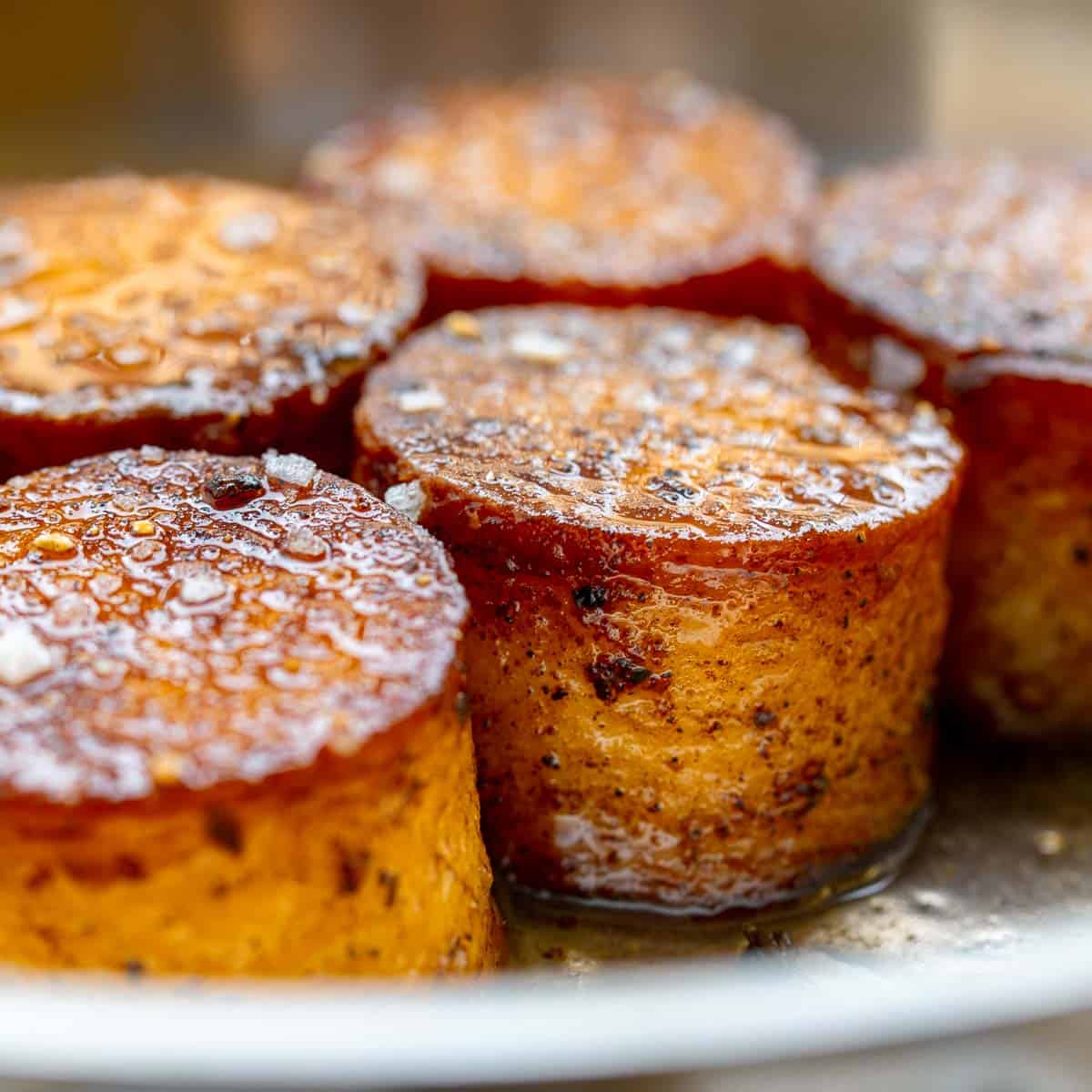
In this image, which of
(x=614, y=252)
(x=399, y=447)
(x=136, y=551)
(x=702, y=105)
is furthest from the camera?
(x=702, y=105)

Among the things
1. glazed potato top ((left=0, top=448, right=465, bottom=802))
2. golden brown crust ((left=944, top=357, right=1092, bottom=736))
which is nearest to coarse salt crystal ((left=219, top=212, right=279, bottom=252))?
→ glazed potato top ((left=0, top=448, right=465, bottom=802))

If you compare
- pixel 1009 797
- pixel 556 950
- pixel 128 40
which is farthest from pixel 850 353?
pixel 128 40

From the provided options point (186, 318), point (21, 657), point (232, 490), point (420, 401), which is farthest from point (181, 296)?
point (21, 657)

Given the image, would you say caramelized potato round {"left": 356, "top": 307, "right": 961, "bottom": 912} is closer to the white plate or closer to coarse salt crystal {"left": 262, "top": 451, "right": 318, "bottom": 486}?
coarse salt crystal {"left": 262, "top": 451, "right": 318, "bottom": 486}

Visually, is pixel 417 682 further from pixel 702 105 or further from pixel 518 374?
pixel 702 105

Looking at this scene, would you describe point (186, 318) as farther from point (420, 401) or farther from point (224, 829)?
point (224, 829)

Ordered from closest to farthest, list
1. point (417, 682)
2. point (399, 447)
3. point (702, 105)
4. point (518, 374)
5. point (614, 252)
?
point (417, 682), point (399, 447), point (518, 374), point (614, 252), point (702, 105)
